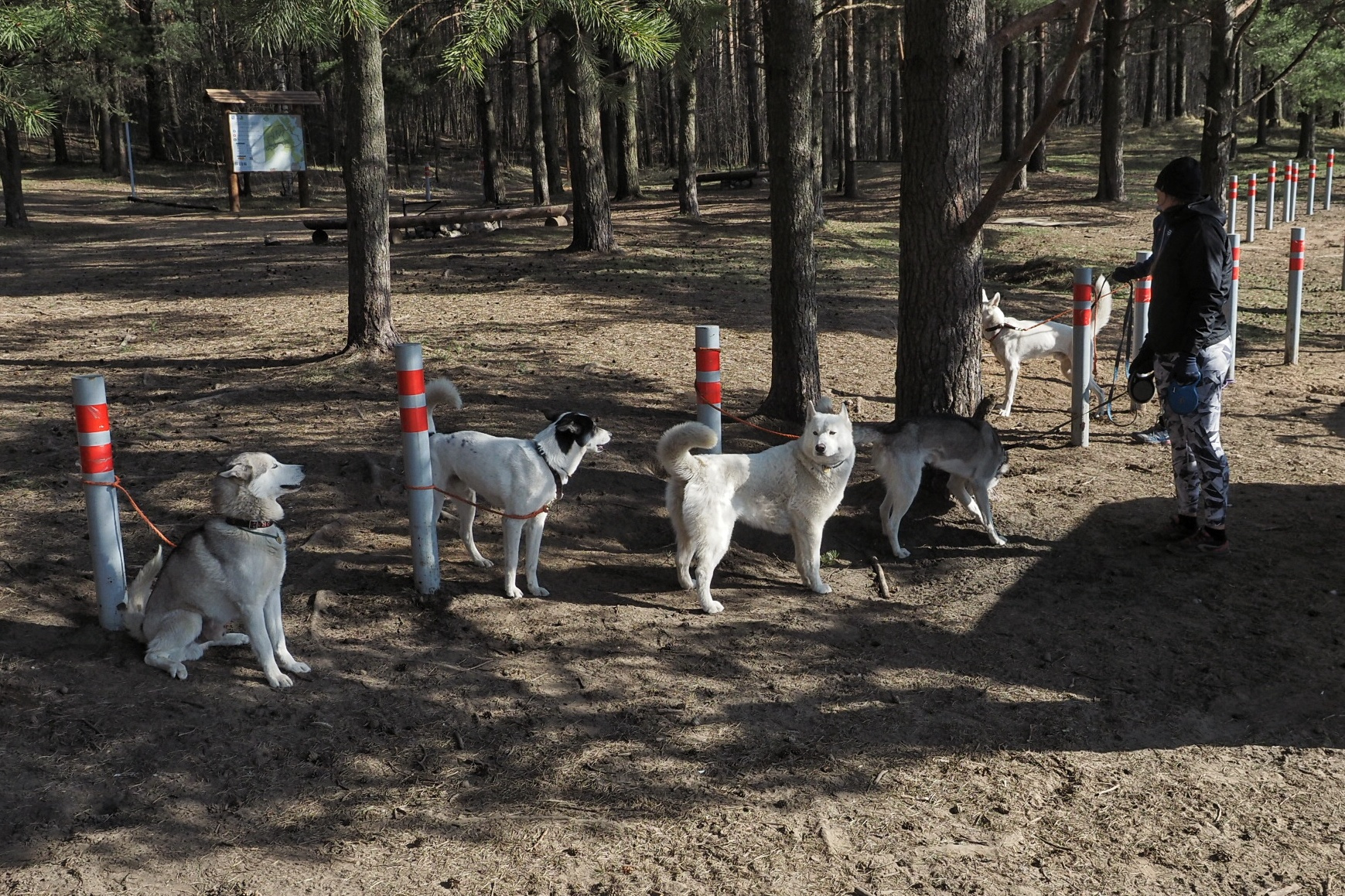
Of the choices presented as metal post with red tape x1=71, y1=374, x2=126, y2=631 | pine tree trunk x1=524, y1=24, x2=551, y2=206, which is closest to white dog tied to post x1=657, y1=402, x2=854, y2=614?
metal post with red tape x1=71, y1=374, x2=126, y2=631

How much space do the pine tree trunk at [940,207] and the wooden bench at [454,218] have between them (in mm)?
14077

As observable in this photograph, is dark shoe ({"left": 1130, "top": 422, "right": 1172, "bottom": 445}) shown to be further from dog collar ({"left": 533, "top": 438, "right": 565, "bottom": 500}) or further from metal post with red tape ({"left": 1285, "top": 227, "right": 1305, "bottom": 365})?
dog collar ({"left": 533, "top": 438, "right": 565, "bottom": 500})

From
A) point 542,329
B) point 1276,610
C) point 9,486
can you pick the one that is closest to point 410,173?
point 542,329

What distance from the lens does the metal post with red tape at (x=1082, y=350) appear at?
26.8 ft

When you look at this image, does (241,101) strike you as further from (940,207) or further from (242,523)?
(242,523)

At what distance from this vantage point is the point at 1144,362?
6625mm

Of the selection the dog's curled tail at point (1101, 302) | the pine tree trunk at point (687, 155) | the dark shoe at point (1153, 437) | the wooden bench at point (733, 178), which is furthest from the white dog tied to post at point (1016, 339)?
the wooden bench at point (733, 178)

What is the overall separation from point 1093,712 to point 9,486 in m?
6.47

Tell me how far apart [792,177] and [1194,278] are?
2950 mm

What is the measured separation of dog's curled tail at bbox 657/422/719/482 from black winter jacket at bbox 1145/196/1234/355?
9.51 ft

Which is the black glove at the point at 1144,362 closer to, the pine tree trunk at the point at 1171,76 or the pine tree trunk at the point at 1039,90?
the pine tree trunk at the point at 1039,90

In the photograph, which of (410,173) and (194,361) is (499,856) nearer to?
(194,361)

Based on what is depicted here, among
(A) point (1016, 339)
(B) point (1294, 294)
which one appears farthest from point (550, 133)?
(A) point (1016, 339)

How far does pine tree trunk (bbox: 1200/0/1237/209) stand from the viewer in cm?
1219
